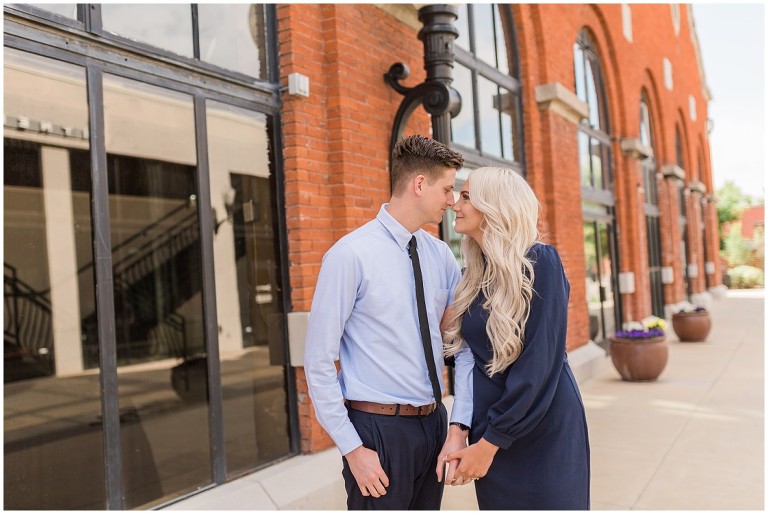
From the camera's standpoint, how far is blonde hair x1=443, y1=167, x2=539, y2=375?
2219mm

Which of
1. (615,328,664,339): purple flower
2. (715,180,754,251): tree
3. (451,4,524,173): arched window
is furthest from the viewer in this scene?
(715,180,754,251): tree

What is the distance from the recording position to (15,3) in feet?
10.6

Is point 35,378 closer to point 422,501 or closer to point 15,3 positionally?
point 15,3

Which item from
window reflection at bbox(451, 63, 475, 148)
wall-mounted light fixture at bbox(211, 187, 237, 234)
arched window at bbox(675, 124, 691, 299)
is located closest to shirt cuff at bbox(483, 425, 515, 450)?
wall-mounted light fixture at bbox(211, 187, 237, 234)

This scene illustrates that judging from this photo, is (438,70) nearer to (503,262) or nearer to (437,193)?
(437,193)

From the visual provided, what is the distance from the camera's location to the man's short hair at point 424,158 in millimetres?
2414

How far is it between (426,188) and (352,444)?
961 millimetres

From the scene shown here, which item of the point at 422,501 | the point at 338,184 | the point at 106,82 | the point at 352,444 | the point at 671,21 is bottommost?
the point at 422,501

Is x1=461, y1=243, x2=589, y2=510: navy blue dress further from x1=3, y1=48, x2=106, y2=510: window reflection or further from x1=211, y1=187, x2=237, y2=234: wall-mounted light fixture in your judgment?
x1=211, y1=187, x2=237, y2=234: wall-mounted light fixture

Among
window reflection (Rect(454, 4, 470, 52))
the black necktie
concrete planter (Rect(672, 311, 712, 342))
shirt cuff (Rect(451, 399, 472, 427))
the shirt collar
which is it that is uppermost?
window reflection (Rect(454, 4, 470, 52))

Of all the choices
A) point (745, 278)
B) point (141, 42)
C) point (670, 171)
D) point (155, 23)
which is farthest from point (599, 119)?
point (745, 278)

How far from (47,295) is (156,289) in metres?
1.89

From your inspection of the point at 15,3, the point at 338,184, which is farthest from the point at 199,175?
the point at 15,3

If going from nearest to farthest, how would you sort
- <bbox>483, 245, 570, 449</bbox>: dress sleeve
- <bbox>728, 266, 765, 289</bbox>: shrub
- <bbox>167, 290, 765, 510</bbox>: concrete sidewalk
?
<bbox>483, 245, 570, 449</bbox>: dress sleeve, <bbox>167, 290, 765, 510</bbox>: concrete sidewalk, <bbox>728, 266, 765, 289</bbox>: shrub
